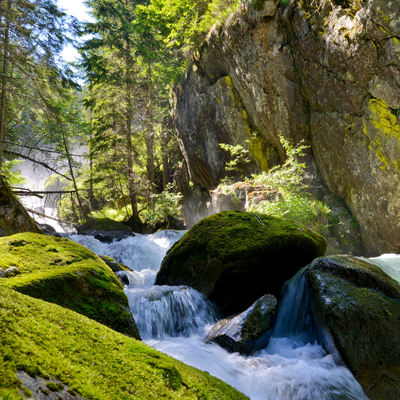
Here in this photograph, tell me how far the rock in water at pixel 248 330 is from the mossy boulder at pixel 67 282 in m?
1.48

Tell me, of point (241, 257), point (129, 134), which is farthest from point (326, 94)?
point (129, 134)

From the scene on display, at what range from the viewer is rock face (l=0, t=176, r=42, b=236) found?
621 cm

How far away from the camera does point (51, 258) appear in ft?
12.8

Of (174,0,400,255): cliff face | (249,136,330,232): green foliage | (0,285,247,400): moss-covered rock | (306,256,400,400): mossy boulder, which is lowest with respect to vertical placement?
(306,256,400,400): mossy boulder

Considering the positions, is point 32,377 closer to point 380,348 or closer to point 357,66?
point 380,348

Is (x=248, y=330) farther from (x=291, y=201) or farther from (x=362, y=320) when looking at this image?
(x=291, y=201)

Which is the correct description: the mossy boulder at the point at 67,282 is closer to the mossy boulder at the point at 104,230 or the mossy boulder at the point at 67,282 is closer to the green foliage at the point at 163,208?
the mossy boulder at the point at 104,230

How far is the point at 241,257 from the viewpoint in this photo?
510 centimetres

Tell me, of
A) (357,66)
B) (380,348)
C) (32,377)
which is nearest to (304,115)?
(357,66)

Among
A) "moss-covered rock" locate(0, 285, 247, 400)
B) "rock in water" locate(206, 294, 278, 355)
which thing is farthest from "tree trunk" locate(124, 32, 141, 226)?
"moss-covered rock" locate(0, 285, 247, 400)

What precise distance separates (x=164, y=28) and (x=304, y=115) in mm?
12437

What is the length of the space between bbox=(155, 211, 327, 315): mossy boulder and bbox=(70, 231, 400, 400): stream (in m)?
0.39

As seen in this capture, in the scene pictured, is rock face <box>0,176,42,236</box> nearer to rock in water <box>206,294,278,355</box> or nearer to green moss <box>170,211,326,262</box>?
green moss <box>170,211,326,262</box>

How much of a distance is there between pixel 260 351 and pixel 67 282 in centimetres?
295
